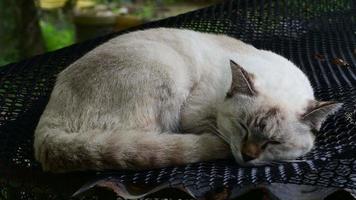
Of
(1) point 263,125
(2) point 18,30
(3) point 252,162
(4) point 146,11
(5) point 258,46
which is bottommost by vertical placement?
(4) point 146,11

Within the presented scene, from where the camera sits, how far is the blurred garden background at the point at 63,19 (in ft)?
19.0

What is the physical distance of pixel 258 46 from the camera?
369 centimetres

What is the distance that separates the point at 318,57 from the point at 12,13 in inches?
138

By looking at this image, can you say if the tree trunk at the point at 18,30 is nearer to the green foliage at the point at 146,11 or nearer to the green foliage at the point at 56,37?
the green foliage at the point at 56,37

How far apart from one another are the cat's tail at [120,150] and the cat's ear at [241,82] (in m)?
0.27

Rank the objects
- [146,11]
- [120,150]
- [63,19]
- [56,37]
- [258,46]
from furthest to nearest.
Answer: [63,19], [146,11], [56,37], [258,46], [120,150]

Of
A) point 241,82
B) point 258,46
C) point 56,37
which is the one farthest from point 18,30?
point 241,82

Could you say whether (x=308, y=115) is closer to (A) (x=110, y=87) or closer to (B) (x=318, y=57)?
(A) (x=110, y=87)

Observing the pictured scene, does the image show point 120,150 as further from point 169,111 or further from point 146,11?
point 146,11

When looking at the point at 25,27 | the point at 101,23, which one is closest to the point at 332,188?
the point at 25,27

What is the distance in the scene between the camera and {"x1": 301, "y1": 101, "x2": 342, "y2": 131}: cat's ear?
2.23 meters

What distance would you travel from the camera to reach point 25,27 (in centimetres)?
582

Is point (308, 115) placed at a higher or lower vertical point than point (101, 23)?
higher

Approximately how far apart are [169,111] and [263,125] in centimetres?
45
